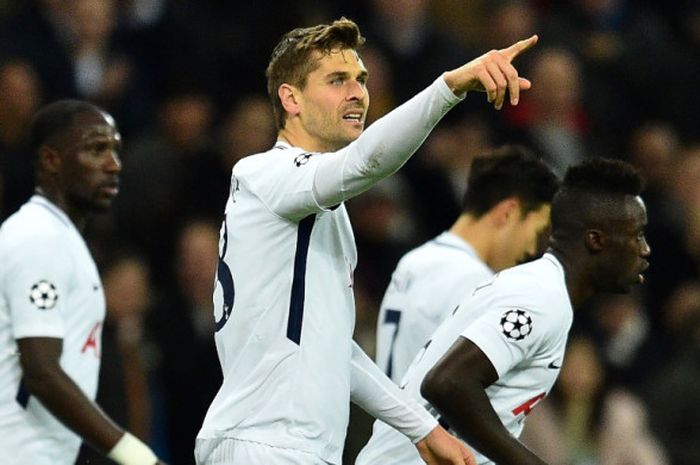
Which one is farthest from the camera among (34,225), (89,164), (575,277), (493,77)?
(89,164)

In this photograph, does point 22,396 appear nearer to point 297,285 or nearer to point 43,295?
point 43,295

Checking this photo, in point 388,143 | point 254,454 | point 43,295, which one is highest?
point 388,143

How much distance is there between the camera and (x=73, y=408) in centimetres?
609

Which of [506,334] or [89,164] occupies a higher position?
[89,164]

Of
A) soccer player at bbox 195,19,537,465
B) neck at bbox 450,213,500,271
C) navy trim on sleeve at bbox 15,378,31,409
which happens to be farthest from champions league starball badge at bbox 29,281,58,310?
neck at bbox 450,213,500,271

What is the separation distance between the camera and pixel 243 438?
5.04 metres

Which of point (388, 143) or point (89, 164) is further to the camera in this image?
point (89, 164)

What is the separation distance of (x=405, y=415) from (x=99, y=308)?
1.75 metres

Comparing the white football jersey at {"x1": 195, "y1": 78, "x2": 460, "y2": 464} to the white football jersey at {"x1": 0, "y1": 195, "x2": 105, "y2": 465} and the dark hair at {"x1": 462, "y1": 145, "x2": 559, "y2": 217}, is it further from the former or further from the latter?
the dark hair at {"x1": 462, "y1": 145, "x2": 559, "y2": 217}

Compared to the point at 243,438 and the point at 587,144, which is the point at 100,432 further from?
the point at 587,144

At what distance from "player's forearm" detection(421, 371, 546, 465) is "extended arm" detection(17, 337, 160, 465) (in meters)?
1.36

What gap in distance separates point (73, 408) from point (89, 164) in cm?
117

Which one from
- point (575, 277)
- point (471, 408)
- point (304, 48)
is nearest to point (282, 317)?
point (471, 408)

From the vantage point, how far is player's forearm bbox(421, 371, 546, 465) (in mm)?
5223
